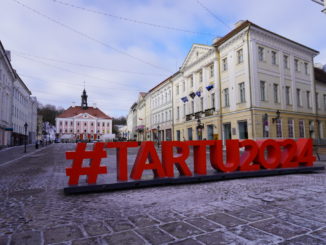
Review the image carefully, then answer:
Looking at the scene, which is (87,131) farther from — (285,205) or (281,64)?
(285,205)

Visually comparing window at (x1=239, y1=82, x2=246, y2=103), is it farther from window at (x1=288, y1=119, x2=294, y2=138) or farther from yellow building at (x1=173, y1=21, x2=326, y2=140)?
window at (x1=288, y1=119, x2=294, y2=138)

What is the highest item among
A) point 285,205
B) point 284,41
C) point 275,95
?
point 284,41

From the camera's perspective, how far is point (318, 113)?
94.3 feet

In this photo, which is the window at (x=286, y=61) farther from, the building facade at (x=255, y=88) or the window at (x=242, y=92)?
the window at (x=242, y=92)

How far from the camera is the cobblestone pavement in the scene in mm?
3008

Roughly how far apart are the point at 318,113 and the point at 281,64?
30.7 ft

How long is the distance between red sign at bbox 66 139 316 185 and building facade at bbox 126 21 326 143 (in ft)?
37.3

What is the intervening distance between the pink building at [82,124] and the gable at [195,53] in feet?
226

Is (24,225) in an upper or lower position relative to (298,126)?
lower

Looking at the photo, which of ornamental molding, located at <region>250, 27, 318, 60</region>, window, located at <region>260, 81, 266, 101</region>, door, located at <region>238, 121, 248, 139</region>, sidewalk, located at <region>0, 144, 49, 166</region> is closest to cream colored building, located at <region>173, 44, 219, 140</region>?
door, located at <region>238, 121, 248, 139</region>

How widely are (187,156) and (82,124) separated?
97.2 meters

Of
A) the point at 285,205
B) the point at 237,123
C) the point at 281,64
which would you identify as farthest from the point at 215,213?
the point at 281,64

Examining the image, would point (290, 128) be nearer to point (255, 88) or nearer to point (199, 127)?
point (255, 88)

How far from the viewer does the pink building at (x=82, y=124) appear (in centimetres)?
9581
